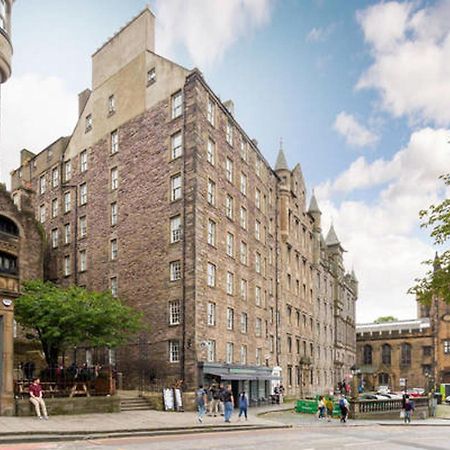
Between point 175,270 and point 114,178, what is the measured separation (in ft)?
32.7

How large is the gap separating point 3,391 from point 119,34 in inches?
1180

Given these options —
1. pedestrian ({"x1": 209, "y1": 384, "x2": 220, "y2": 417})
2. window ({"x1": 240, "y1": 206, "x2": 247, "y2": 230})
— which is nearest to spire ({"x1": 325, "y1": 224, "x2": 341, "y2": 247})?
window ({"x1": 240, "y1": 206, "x2": 247, "y2": 230})

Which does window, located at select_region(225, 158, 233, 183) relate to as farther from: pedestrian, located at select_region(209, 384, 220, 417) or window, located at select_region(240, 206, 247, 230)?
pedestrian, located at select_region(209, 384, 220, 417)

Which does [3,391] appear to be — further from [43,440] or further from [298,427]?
[298,427]

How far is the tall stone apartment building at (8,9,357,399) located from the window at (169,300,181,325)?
0.07m

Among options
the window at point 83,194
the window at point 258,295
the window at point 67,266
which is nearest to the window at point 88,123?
the window at point 83,194

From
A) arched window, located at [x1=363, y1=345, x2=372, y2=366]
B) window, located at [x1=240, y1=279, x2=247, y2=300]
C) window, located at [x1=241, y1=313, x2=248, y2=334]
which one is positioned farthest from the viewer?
A: arched window, located at [x1=363, y1=345, x2=372, y2=366]

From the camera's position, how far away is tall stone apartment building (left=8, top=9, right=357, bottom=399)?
132 feet

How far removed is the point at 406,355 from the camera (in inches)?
3664

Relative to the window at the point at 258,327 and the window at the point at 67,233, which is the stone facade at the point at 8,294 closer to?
the window at the point at 67,233

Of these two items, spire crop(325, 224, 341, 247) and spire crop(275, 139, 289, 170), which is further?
spire crop(325, 224, 341, 247)

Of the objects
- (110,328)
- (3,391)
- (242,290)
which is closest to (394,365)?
(242,290)

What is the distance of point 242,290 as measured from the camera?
46.7 meters

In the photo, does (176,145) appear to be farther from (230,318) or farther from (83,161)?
(230,318)
